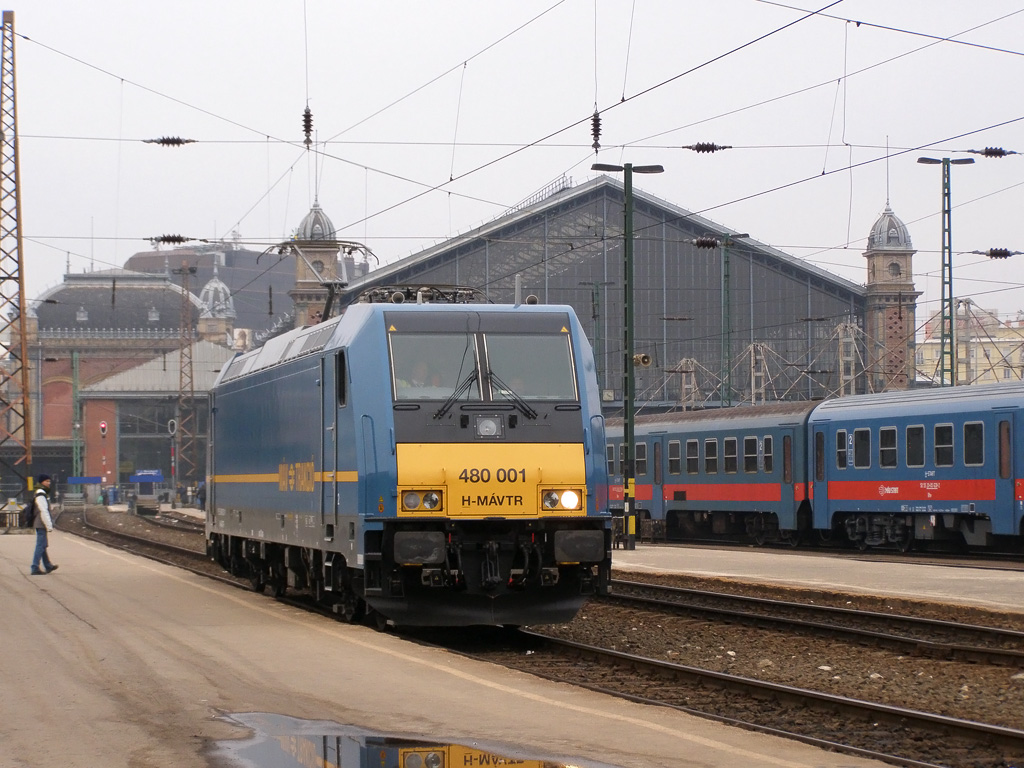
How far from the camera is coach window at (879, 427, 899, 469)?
102 ft

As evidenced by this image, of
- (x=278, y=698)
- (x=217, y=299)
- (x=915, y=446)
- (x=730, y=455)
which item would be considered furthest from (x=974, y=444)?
(x=217, y=299)

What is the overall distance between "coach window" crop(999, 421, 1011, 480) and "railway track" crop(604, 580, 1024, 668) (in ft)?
31.8

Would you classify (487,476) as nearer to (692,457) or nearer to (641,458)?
(692,457)

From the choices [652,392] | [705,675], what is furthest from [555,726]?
[652,392]

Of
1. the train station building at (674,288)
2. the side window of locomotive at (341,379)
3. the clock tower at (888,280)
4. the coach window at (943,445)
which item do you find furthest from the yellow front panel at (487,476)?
the clock tower at (888,280)

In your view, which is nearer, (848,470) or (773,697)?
(773,697)

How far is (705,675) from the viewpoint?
12.5 metres

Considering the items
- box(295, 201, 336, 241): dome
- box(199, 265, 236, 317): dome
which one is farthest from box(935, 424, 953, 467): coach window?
box(199, 265, 236, 317): dome

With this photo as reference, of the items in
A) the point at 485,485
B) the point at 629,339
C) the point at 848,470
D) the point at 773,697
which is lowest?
the point at 773,697

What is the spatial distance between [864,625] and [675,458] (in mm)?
22564

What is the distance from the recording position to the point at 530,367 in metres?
15.6

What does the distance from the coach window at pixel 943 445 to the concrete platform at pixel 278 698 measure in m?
16.1

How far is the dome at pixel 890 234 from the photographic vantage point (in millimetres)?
83000

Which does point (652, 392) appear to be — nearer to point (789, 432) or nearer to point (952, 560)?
point (789, 432)
